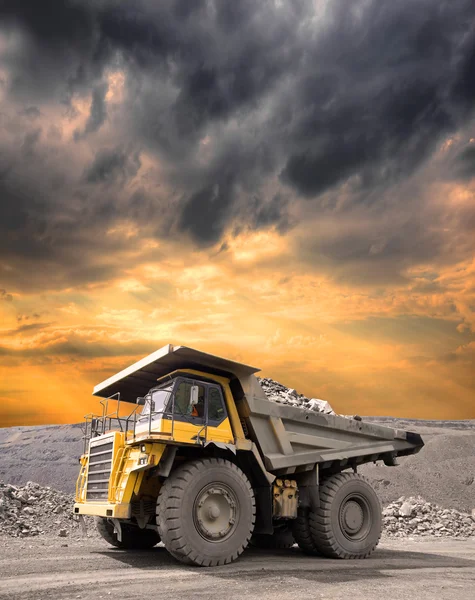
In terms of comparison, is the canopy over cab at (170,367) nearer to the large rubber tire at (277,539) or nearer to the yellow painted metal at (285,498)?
the yellow painted metal at (285,498)

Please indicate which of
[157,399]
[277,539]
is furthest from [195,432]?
[277,539]

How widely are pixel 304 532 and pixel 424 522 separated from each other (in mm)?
7698

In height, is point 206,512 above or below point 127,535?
above

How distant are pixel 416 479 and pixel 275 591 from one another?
21968mm

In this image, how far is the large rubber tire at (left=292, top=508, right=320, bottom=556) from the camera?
11.1 metres

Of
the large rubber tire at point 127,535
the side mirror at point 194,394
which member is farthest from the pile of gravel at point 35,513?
the side mirror at point 194,394

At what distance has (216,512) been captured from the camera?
30.1 ft

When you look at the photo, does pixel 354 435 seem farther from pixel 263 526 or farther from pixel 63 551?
pixel 63 551

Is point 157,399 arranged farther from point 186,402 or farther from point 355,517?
point 355,517

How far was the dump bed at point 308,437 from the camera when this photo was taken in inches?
413

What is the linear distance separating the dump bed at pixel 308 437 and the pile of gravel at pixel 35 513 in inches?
233

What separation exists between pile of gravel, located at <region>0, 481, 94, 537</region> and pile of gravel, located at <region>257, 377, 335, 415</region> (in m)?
5.62

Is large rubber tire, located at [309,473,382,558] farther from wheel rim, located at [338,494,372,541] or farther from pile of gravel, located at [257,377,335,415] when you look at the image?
pile of gravel, located at [257,377,335,415]

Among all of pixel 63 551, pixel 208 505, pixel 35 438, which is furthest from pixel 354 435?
pixel 35 438
